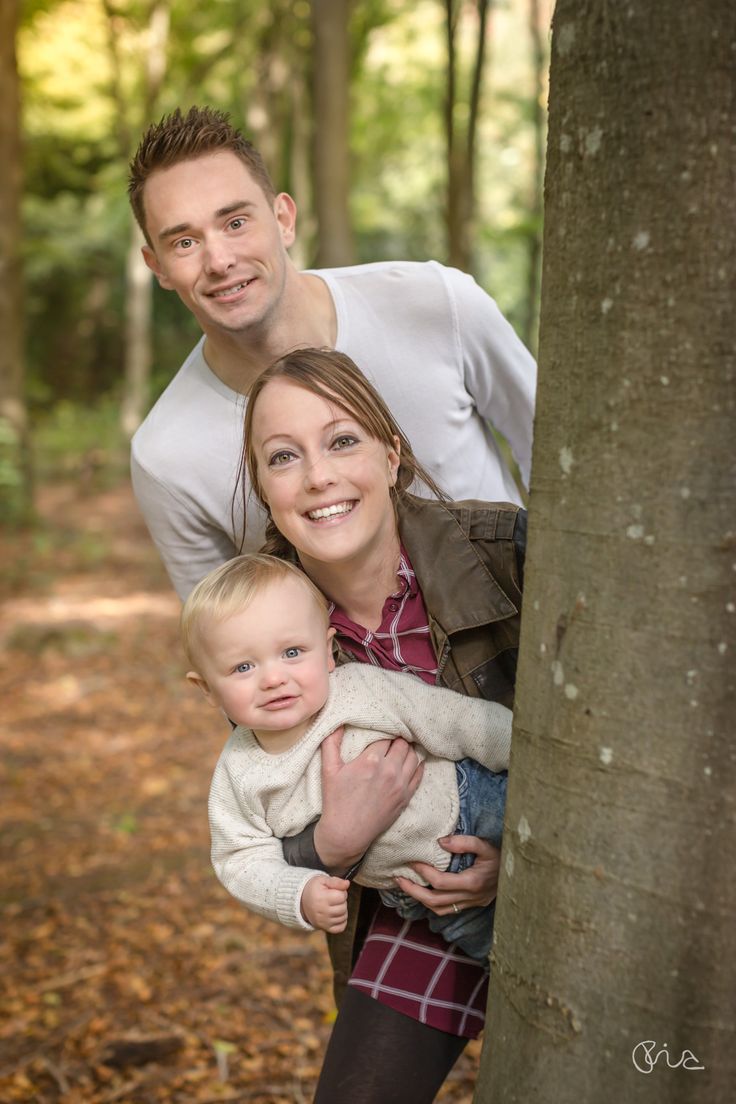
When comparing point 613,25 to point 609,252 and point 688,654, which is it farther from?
point 688,654

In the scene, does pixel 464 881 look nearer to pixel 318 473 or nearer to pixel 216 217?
pixel 318 473

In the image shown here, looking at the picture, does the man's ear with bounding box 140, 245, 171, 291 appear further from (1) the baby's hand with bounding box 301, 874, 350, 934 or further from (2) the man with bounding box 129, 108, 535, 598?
(1) the baby's hand with bounding box 301, 874, 350, 934

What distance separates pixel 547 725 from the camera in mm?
1507

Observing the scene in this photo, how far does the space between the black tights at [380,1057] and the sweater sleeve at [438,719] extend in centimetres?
58

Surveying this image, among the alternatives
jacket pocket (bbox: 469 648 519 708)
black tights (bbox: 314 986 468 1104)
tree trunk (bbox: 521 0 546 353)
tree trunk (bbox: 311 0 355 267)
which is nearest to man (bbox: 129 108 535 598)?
jacket pocket (bbox: 469 648 519 708)

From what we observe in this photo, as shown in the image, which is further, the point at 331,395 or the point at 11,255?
the point at 11,255

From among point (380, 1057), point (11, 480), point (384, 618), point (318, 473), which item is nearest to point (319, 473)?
point (318, 473)

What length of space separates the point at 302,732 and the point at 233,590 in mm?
327

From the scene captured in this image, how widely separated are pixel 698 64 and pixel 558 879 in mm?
1106

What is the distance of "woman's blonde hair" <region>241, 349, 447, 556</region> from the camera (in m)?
2.14

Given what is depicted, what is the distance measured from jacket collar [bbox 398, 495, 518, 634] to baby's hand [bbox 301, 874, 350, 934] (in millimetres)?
544

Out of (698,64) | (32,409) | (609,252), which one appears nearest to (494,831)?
(609,252)

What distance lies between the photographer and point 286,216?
9.68 feet

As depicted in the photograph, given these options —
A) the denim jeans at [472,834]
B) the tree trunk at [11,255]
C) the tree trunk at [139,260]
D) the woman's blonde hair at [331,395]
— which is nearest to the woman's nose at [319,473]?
the woman's blonde hair at [331,395]
